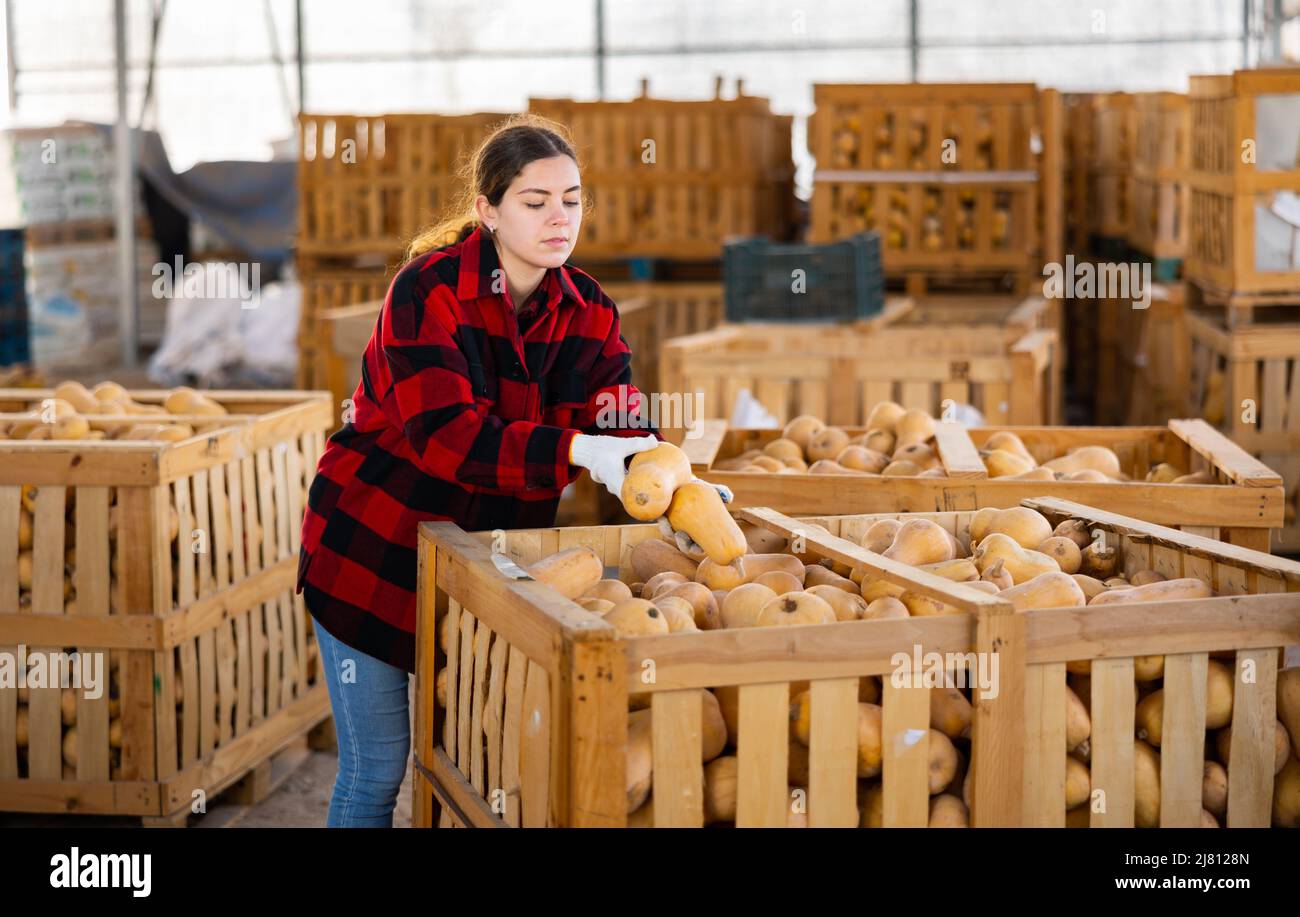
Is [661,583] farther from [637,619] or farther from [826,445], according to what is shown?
[826,445]

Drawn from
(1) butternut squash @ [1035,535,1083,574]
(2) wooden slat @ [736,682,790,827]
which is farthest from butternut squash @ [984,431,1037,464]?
(2) wooden slat @ [736,682,790,827]

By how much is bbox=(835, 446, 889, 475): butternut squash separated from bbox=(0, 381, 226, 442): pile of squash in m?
1.98

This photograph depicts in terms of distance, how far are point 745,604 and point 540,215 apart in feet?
2.91

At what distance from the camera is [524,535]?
3.25 metres

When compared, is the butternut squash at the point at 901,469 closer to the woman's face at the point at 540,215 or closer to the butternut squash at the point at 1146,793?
the woman's face at the point at 540,215

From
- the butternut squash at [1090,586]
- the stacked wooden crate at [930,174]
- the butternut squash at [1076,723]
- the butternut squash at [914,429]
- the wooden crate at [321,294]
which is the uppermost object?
the stacked wooden crate at [930,174]

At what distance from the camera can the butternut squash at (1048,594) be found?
118 inches

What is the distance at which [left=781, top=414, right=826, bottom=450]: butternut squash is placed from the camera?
5.02m

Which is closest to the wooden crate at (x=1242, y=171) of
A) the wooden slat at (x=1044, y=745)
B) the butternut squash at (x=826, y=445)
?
the butternut squash at (x=826, y=445)

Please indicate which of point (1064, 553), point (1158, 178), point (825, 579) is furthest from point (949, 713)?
point (1158, 178)

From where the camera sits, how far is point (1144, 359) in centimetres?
958

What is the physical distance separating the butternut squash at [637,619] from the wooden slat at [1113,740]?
2.48 feet

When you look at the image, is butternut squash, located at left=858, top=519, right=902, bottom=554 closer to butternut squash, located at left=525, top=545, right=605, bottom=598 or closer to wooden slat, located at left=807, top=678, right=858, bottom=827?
butternut squash, located at left=525, top=545, right=605, bottom=598

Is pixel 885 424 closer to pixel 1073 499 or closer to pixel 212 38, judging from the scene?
pixel 1073 499
